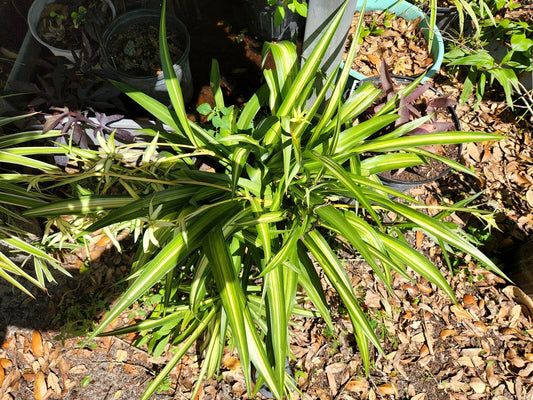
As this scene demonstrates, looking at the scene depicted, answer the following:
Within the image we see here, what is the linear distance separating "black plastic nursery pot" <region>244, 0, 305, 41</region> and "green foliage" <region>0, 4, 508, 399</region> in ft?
2.99

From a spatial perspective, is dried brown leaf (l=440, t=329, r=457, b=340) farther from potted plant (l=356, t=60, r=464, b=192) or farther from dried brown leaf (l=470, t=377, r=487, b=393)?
potted plant (l=356, t=60, r=464, b=192)

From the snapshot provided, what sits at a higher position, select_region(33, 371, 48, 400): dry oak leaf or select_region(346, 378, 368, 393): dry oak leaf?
select_region(33, 371, 48, 400): dry oak leaf

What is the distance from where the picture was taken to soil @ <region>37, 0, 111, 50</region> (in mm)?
1968

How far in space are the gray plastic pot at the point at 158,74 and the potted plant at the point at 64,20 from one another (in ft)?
0.26

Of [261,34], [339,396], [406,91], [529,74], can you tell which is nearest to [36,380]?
[339,396]

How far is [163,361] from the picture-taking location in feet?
5.55

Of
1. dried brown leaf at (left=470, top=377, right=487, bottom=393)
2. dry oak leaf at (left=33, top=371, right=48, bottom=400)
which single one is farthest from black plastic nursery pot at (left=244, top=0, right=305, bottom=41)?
dry oak leaf at (left=33, top=371, right=48, bottom=400)

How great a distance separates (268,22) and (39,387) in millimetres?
2174

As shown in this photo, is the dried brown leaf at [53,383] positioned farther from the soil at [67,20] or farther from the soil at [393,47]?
the soil at [393,47]

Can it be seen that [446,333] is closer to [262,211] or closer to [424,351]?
[424,351]

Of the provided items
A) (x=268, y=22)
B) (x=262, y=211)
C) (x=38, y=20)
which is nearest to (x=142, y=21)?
(x=38, y=20)

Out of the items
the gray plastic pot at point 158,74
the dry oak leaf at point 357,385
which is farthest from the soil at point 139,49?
the dry oak leaf at point 357,385

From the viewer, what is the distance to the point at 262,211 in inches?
48.2

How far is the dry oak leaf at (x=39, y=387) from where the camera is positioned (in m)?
1.63
